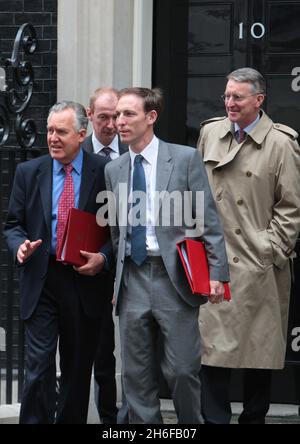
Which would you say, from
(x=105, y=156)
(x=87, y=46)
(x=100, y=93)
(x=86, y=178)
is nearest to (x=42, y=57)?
(x=87, y=46)

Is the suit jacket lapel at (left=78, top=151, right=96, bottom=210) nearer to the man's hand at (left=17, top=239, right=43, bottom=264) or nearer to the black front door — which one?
the man's hand at (left=17, top=239, right=43, bottom=264)

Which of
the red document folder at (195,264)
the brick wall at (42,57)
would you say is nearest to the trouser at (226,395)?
the red document folder at (195,264)

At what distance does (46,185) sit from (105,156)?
29.6 inches

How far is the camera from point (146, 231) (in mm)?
7102

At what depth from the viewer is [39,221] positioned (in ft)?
23.9

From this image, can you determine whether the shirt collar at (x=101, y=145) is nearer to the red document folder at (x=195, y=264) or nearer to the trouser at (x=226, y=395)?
the red document folder at (x=195, y=264)

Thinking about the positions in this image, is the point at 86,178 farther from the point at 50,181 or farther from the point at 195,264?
the point at 195,264

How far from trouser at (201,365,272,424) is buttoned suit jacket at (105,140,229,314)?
3.19ft

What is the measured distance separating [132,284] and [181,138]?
2.25 metres

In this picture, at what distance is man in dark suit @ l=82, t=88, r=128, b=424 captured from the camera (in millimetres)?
8023

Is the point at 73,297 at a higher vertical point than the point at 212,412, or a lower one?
higher
